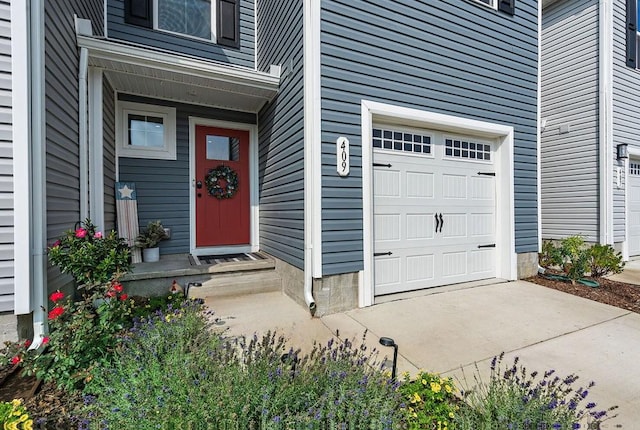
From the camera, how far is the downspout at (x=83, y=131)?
3.22m

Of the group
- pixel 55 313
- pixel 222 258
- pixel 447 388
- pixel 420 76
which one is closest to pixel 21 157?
pixel 55 313

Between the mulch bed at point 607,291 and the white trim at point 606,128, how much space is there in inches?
74.5

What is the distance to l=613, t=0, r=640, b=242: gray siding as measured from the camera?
241 inches

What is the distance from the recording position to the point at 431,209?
162 inches

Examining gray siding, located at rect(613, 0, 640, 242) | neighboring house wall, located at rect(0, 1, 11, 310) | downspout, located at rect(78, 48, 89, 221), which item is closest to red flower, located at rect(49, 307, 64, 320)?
neighboring house wall, located at rect(0, 1, 11, 310)

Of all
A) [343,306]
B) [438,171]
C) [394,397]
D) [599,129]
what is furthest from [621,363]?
[599,129]

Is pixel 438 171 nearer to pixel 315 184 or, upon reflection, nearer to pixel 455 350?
pixel 315 184

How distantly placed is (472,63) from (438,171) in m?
1.61

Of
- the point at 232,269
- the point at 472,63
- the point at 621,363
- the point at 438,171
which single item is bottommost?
the point at 621,363

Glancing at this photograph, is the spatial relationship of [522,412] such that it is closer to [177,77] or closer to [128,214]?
[177,77]

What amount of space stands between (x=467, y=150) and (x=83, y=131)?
16.2 ft

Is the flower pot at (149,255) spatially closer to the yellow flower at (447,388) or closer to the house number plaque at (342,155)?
the house number plaque at (342,155)

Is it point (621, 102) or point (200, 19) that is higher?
point (200, 19)

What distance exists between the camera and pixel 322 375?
1656mm
